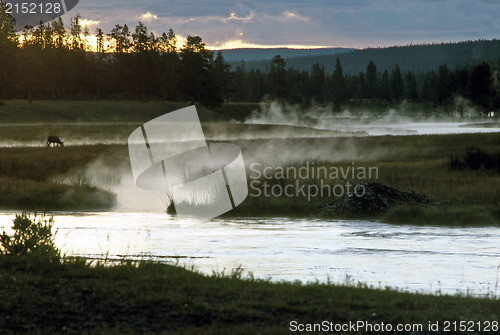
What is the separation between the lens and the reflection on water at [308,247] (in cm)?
1816

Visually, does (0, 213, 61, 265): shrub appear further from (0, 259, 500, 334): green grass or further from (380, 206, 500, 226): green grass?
(380, 206, 500, 226): green grass

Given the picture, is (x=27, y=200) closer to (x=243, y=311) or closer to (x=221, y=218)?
(x=221, y=218)

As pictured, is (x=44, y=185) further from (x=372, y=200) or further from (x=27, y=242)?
(x=27, y=242)

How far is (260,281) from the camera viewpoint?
47.0 feet

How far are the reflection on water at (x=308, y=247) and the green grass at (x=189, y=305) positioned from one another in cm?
227

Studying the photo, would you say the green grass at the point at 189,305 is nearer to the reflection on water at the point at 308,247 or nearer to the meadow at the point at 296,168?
the reflection on water at the point at 308,247

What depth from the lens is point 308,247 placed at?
A: 2383 centimetres

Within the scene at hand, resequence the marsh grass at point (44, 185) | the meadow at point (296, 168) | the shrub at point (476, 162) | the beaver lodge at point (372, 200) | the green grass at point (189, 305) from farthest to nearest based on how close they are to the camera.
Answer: the shrub at point (476, 162)
the marsh grass at point (44, 185)
the meadow at point (296, 168)
the beaver lodge at point (372, 200)
the green grass at point (189, 305)

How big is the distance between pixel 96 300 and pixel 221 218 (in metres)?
20.7

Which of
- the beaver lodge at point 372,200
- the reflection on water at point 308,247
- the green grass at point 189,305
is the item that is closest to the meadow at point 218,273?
the green grass at point 189,305

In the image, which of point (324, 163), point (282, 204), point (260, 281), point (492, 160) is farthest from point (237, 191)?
point (260, 281)

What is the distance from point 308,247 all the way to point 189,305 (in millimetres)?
12394

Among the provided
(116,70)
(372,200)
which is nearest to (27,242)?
(372,200)

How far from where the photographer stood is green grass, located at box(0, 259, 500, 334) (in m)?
10.8
